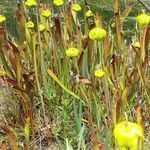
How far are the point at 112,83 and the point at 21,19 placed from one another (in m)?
0.64

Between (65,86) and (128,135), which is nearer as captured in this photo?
(128,135)

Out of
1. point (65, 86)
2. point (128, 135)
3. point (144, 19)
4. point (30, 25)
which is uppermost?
point (128, 135)

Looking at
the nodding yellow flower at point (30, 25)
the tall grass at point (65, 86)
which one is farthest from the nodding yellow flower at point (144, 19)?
the nodding yellow flower at point (30, 25)

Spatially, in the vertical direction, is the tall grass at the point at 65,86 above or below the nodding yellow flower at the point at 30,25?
below

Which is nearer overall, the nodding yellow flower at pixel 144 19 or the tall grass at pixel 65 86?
the nodding yellow flower at pixel 144 19

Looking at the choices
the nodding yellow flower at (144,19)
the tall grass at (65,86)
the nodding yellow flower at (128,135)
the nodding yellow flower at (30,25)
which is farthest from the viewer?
the nodding yellow flower at (30,25)

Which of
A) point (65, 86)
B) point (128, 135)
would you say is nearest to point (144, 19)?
point (65, 86)

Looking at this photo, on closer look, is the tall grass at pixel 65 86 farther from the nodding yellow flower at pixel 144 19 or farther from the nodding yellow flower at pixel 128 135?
the nodding yellow flower at pixel 128 135

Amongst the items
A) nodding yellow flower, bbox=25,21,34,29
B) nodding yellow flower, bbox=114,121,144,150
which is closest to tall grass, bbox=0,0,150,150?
nodding yellow flower, bbox=25,21,34,29

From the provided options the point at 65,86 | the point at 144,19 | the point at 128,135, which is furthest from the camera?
the point at 65,86

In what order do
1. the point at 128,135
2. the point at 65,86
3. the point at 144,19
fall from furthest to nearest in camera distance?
the point at 65,86
the point at 144,19
the point at 128,135

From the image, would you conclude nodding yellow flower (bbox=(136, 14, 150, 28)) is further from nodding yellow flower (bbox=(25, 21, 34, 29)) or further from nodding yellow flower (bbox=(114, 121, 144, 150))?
nodding yellow flower (bbox=(114, 121, 144, 150))

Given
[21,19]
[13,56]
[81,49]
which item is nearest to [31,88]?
[13,56]

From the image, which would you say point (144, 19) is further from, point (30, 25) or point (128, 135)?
point (128, 135)
